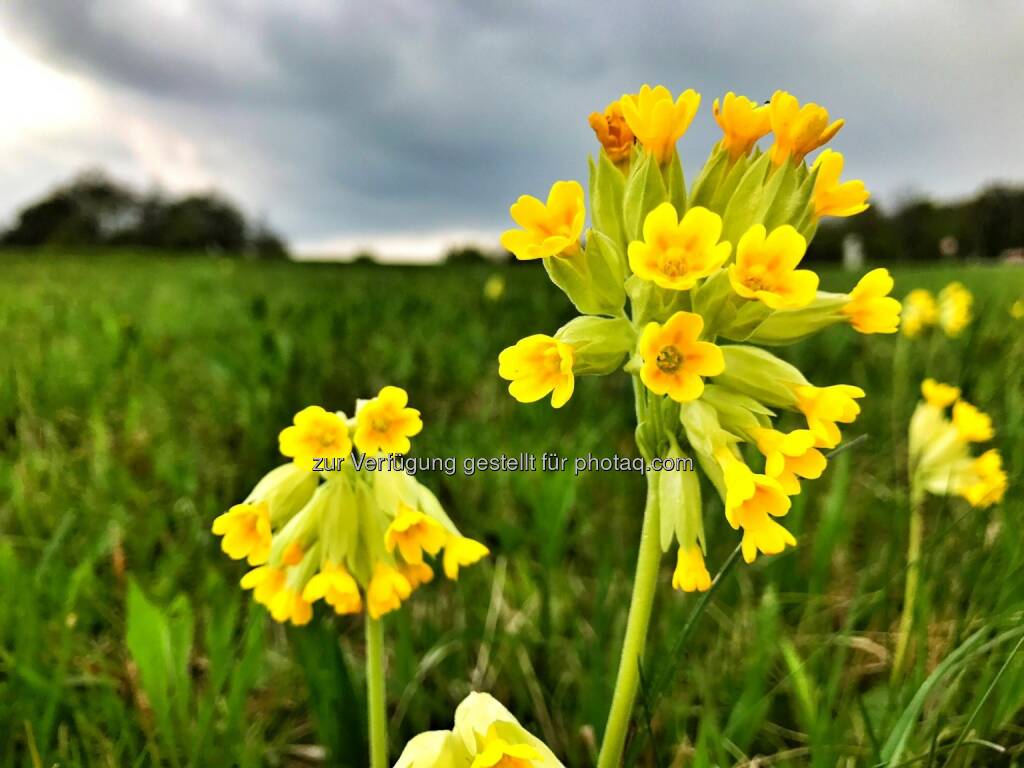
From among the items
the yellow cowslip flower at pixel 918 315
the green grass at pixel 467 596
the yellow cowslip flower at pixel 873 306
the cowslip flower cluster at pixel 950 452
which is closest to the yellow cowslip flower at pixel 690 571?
the green grass at pixel 467 596

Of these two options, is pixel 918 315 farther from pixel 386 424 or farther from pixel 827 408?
pixel 386 424

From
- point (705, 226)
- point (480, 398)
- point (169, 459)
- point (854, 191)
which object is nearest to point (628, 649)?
point (705, 226)

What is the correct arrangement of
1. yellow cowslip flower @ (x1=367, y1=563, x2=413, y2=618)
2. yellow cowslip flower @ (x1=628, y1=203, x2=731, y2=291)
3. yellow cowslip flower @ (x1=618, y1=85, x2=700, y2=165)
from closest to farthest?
1. yellow cowslip flower @ (x1=628, y1=203, x2=731, y2=291)
2. yellow cowslip flower @ (x1=618, y1=85, x2=700, y2=165)
3. yellow cowslip flower @ (x1=367, y1=563, x2=413, y2=618)

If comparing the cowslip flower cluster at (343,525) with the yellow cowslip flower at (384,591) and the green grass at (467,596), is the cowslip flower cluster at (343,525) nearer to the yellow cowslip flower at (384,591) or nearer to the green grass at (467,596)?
the yellow cowslip flower at (384,591)

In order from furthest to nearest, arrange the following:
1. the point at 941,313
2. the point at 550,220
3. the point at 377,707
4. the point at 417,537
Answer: the point at 941,313, the point at 417,537, the point at 377,707, the point at 550,220

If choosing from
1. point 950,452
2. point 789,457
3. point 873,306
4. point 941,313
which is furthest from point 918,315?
point 789,457

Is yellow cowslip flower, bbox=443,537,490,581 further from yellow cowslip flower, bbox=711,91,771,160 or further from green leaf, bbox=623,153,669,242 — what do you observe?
yellow cowslip flower, bbox=711,91,771,160

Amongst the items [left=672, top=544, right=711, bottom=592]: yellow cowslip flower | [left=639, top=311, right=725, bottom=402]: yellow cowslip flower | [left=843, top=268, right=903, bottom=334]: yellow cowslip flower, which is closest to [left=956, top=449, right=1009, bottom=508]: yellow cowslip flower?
[left=843, top=268, right=903, bottom=334]: yellow cowslip flower
